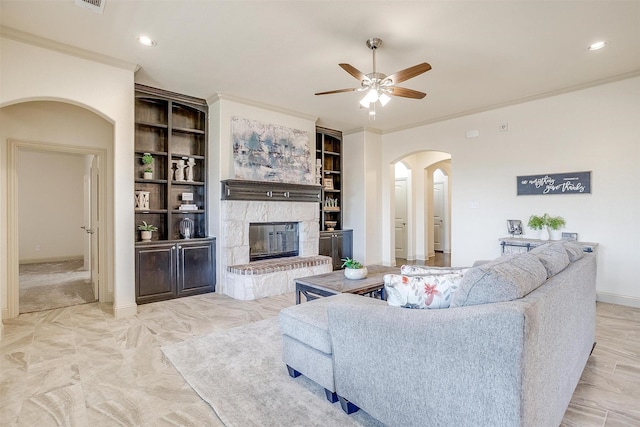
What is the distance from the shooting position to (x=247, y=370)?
2438mm

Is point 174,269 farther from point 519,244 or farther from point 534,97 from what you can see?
point 534,97

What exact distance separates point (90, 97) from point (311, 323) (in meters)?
3.47

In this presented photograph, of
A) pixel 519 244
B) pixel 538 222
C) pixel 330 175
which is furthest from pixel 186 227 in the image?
pixel 538 222

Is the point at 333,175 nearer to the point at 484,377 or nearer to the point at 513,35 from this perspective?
the point at 513,35

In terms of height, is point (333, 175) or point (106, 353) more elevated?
point (333, 175)

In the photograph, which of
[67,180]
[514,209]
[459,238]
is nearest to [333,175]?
[459,238]

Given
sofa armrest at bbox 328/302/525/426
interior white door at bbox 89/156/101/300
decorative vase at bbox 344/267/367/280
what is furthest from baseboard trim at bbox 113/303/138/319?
sofa armrest at bbox 328/302/525/426

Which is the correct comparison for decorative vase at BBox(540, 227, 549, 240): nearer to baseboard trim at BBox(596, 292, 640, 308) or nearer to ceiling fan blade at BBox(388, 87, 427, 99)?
baseboard trim at BBox(596, 292, 640, 308)

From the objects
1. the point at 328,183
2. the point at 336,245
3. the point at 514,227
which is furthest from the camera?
the point at 328,183

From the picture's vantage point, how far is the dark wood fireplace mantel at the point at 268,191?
4.66 metres

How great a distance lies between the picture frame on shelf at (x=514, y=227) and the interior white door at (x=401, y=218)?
3.34 metres

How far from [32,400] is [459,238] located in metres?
5.61

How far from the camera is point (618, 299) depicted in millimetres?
4125

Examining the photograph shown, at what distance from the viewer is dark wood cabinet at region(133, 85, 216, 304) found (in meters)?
4.31
